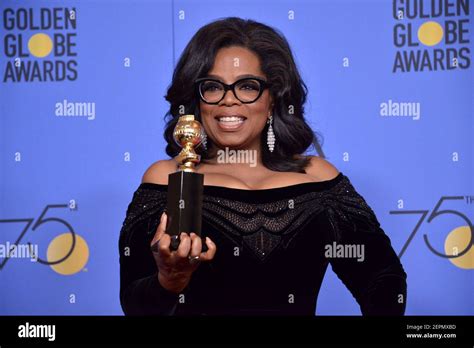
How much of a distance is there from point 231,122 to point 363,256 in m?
0.58

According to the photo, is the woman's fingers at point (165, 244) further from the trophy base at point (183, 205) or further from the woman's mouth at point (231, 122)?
the woman's mouth at point (231, 122)

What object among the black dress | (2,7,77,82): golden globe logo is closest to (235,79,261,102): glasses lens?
the black dress

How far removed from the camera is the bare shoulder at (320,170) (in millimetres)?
2817

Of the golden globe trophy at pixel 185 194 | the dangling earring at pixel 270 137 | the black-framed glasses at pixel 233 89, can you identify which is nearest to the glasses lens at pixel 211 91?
the black-framed glasses at pixel 233 89

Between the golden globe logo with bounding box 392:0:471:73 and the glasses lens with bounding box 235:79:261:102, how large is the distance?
58 centimetres

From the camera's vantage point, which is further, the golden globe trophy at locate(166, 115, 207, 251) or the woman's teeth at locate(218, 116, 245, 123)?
the woman's teeth at locate(218, 116, 245, 123)

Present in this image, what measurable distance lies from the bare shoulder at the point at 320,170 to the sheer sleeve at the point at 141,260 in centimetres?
47

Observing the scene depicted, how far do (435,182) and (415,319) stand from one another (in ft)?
1.52

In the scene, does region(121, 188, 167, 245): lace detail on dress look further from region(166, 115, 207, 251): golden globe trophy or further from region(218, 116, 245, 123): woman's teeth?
region(166, 115, 207, 251): golden globe trophy

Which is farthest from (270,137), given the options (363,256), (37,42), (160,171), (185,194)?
(37,42)

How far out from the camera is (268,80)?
2.78 meters

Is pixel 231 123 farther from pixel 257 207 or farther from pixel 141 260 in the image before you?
pixel 141 260

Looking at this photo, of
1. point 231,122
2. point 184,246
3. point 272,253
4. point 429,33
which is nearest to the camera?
point 184,246

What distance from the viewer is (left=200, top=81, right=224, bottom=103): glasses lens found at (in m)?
2.73
